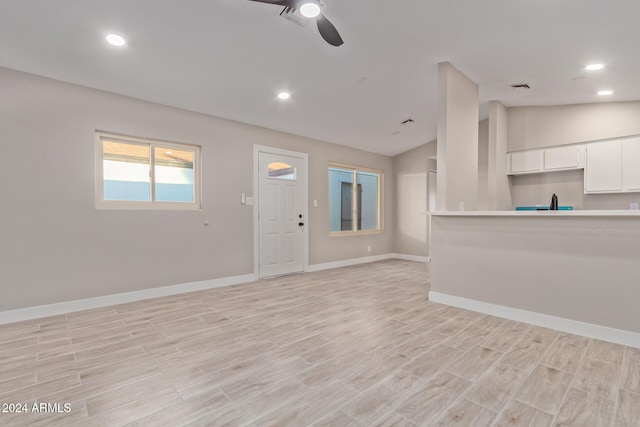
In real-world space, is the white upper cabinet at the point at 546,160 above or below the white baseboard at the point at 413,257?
above

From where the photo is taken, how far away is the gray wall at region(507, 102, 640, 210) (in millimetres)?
4559

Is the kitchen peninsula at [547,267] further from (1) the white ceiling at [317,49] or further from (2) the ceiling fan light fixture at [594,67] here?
(2) the ceiling fan light fixture at [594,67]

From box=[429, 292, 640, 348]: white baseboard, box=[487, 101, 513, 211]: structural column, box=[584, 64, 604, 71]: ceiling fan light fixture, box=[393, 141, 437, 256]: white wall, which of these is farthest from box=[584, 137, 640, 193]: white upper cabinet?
box=[429, 292, 640, 348]: white baseboard

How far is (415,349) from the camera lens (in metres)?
2.44

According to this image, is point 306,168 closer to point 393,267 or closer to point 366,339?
point 393,267

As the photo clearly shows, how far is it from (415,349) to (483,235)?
1.61 m

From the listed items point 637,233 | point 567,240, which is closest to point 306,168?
point 567,240

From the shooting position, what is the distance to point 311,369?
7.00 ft

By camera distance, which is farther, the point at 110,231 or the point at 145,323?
the point at 110,231

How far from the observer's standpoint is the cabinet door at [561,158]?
15.9 ft

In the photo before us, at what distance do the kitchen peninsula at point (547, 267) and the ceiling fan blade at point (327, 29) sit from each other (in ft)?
7.32

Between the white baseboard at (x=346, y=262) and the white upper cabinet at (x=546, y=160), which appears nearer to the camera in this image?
the white upper cabinet at (x=546, y=160)

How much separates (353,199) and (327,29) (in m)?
4.61

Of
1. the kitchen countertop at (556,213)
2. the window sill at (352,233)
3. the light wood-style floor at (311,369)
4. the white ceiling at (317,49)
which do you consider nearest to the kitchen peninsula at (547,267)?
the kitchen countertop at (556,213)
